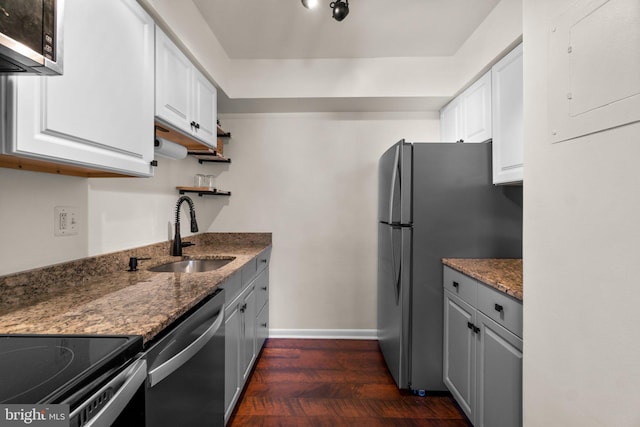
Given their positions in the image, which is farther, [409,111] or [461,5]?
[409,111]

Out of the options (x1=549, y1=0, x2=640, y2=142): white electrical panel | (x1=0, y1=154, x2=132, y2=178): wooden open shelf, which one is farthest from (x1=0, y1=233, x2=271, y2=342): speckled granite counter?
(x1=549, y1=0, x2=640, y2=142): white electrical panel

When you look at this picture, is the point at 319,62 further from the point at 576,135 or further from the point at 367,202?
the point at 576,135

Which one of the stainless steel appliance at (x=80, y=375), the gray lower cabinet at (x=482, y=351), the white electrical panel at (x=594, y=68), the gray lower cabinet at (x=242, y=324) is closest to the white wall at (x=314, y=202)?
the gray lower cabinet at (x=242, y=324)

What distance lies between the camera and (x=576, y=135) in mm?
865

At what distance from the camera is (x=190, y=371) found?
3.51 feet

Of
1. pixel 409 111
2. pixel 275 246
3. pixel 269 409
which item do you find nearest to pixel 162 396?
pixel 269 409

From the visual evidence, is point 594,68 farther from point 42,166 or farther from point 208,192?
point 208,192

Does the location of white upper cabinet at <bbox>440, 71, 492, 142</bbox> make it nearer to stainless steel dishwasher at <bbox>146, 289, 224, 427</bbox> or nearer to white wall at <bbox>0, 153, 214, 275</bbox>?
stainless steel dishwasher at <bbox>146, 289, 224, 427</bbox>

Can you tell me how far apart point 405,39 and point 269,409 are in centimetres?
287

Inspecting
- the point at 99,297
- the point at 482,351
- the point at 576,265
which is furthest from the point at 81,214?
the point at 482,351

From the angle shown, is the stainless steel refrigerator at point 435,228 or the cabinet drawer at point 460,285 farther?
the stainless steel refrigerator at point 435,228

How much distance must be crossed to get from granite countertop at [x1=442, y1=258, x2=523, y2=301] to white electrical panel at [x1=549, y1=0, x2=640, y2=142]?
2.19ft

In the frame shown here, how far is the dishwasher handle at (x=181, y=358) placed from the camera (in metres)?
0.85

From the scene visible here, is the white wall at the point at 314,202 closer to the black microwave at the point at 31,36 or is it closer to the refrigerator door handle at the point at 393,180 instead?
the refrigerator door handle at the point at 393,180
